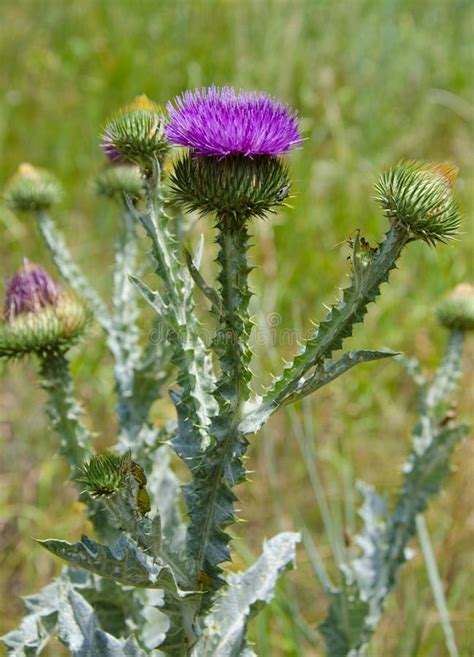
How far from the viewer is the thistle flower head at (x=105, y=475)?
5.49 ft

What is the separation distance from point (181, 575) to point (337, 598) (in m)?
0.98

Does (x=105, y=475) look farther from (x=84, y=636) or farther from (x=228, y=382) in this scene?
(x=84, y=636)

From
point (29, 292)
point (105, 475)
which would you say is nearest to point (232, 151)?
point (105, 475)

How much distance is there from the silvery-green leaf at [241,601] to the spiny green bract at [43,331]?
0.97 meters

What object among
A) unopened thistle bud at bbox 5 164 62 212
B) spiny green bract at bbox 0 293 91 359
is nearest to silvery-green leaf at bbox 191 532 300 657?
spiny green bract at bbox 0 293 91 359

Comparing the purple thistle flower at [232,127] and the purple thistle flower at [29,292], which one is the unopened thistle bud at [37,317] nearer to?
the purple thistle flower at [29,292]

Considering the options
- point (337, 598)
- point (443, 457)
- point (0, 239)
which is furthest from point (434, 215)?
point (0, 239)

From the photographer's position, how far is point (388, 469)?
13.5 ft

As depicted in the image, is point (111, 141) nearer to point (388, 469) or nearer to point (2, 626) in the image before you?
point (2, 626)

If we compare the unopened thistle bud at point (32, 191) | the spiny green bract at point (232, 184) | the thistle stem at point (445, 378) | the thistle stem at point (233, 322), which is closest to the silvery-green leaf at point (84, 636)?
the thistle stem at point (233, 322)

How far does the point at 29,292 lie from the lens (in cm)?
263

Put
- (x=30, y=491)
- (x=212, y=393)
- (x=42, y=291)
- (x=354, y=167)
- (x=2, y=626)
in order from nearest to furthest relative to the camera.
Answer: (x=212, y=393)
(x=42, y=291)
(x=2, y=626)
(x=30, y=491)
(x=354, y=167)

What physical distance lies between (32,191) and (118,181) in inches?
15.7

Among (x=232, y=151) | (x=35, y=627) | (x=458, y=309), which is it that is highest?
(x=458, y=309)
